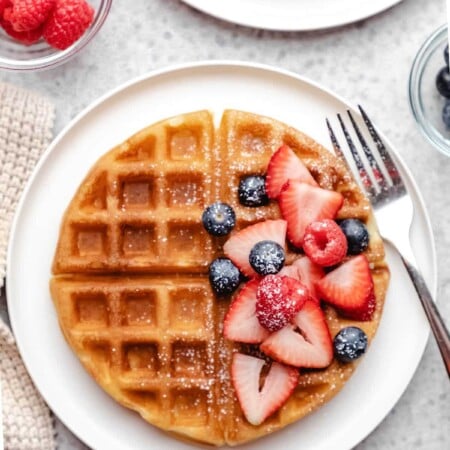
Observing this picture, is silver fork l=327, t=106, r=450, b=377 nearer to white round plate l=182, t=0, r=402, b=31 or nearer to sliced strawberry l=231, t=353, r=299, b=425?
white round plate l=182, t=0, r=402, b=31

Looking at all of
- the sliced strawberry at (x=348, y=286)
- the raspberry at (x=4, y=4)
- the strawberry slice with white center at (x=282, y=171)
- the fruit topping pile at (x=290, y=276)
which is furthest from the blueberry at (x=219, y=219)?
the raspberry at (x=4, y=4)

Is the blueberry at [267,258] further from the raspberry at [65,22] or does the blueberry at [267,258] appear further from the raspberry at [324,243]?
the raspberry at [65,22]

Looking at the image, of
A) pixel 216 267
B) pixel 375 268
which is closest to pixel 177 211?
pixel 216 267

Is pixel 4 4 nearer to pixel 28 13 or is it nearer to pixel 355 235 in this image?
pixel 28 13

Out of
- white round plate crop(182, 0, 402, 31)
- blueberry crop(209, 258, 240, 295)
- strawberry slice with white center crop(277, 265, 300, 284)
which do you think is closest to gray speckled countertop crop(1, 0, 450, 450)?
white round plate crop(182, 0, 402, 31)

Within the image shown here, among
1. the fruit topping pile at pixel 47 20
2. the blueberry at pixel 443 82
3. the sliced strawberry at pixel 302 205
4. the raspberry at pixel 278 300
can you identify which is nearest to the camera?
the raspberry at pixel 278 300

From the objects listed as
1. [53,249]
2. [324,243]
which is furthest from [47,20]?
[324,243]
